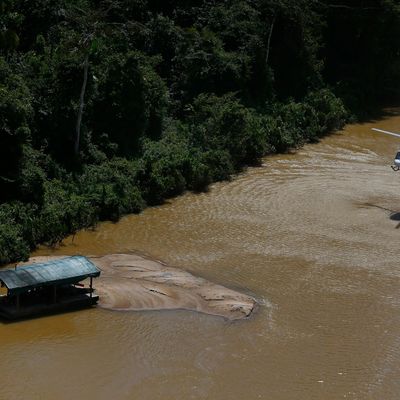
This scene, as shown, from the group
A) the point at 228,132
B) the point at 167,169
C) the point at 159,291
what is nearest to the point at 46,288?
the point at 159,291

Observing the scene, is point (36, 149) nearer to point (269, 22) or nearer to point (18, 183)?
point (18, 183)

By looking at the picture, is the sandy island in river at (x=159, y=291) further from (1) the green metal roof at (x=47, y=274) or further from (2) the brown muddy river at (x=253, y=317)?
(1) the green metal roof at (x=47, y=274)

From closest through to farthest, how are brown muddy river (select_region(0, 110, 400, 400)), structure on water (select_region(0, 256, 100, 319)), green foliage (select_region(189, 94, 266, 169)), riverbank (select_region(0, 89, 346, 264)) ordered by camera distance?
brown muddy river (select_region(0, 110, 400, 400)) < structure on water (select_region(0, 256, 100, 319)) < riverbank (select_region(0, 89, 346, 264)) < green foliage (select_region(189, 94, 266, 169))

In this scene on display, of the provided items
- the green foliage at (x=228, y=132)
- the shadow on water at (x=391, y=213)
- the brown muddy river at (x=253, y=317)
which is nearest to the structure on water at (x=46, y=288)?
the brown muddy river at (x=253, y=317)

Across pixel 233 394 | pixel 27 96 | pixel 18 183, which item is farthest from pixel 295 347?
pixel 27 96

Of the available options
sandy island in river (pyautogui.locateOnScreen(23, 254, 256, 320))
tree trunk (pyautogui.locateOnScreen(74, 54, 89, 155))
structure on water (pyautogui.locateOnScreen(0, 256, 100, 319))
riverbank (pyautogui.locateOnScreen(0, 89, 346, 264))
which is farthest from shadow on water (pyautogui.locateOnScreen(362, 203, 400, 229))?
structure on water (pyautogui.locateOnScreen(0, 256, 100, 319))

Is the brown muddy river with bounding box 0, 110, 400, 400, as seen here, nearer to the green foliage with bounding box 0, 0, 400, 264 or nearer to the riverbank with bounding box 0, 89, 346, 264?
the riverbank with bounding box 0, 89, 346, 264

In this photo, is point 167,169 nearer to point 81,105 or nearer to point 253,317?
point 81,105
